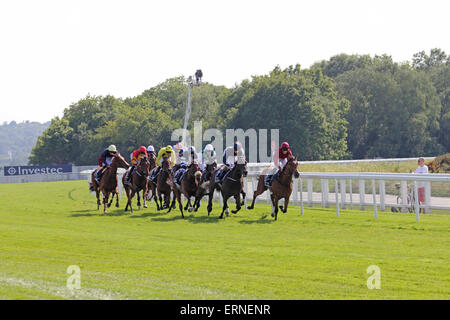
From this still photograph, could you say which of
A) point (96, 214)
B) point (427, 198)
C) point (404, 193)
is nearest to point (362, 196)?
point (404, 193)

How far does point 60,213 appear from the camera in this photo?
20703mm

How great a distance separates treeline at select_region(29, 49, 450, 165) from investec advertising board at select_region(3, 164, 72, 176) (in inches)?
467

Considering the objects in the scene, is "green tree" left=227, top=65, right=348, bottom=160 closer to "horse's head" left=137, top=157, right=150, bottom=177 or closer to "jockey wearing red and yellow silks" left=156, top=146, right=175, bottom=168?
→ "horse's head" left=137, top=157, right=150, bottom=177

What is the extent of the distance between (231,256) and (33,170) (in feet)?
168

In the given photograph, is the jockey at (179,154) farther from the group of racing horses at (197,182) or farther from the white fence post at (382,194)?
the white fence post at (382,194)

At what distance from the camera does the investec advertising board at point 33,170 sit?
187 ft

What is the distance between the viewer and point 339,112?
5931 cm

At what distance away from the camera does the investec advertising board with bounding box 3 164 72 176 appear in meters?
57.1

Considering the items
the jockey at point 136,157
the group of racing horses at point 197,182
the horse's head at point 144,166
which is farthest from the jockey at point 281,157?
the jockey at point 136,157

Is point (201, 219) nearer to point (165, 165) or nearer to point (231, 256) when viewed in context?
point (165, 165)

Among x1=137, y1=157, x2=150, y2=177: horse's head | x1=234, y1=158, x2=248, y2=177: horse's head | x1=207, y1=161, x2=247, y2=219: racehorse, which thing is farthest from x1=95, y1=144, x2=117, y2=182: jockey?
x1=234, y1=158, x2=248, y2=177: horse's head

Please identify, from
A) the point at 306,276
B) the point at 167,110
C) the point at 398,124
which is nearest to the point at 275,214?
the point at 306,276

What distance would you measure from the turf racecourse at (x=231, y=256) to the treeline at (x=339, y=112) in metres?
37.6
